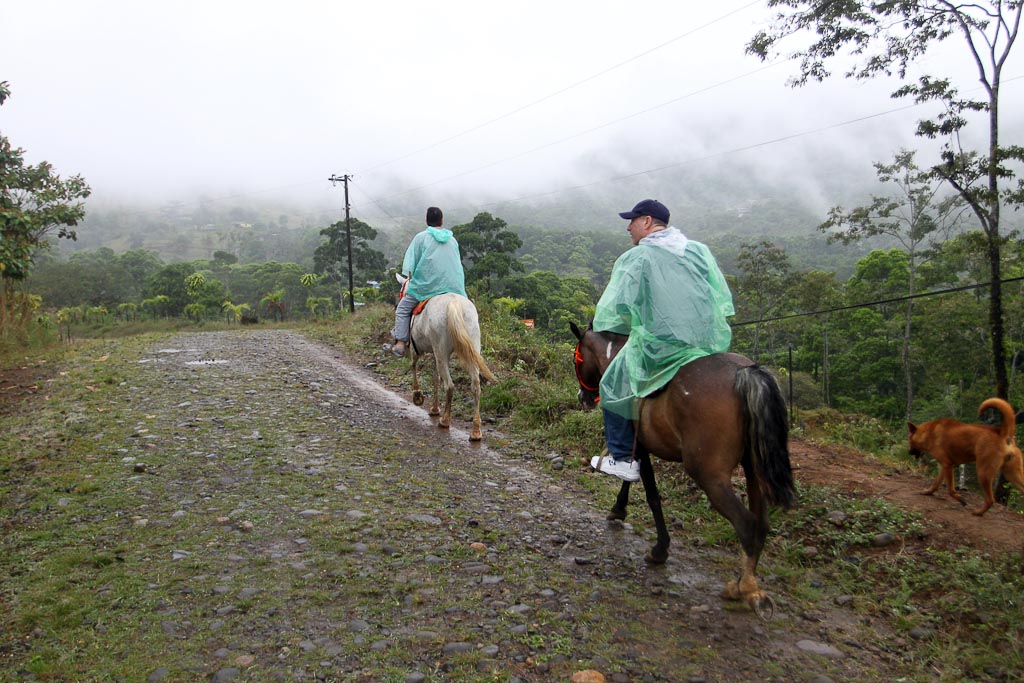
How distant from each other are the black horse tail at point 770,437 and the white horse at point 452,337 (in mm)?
4317

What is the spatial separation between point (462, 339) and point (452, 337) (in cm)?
16

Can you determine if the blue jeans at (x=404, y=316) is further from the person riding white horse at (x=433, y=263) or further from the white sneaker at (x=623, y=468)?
the white sneaker at (x=623, y=468)

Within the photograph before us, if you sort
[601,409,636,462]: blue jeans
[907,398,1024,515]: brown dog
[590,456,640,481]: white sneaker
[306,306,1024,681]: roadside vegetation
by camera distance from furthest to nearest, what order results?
1. [907,398,1024,515]: brown dog
2. [590,456,640,481]: white sneaker
3. [601,409,636,462]: blue jeans
4. [306,306,1024,681]: roadside vegetation

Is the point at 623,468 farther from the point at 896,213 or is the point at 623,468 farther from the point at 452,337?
the point at 896,213

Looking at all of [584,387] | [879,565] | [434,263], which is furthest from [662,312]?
[434,263]

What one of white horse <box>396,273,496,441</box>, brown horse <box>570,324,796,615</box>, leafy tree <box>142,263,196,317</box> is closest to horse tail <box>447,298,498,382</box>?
white horse <box>396,273,496,441</box>

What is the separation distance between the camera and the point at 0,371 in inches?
481

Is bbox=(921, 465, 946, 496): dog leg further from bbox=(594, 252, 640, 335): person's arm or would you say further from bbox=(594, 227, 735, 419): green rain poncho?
bbox=(594, 252, 640, 335): person's arm

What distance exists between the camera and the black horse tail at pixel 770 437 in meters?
3.43

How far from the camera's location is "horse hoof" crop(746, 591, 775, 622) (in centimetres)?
350

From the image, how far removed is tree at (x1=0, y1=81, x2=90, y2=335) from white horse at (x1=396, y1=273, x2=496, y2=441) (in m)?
6.50

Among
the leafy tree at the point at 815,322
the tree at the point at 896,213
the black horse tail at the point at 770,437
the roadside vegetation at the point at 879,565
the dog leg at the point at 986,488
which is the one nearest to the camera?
the roadside vegetation at the point at 879,565

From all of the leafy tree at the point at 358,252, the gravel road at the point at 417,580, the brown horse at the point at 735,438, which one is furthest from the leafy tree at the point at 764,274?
the brown horse at the point at 735,438

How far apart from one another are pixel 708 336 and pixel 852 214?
32.0 metres
